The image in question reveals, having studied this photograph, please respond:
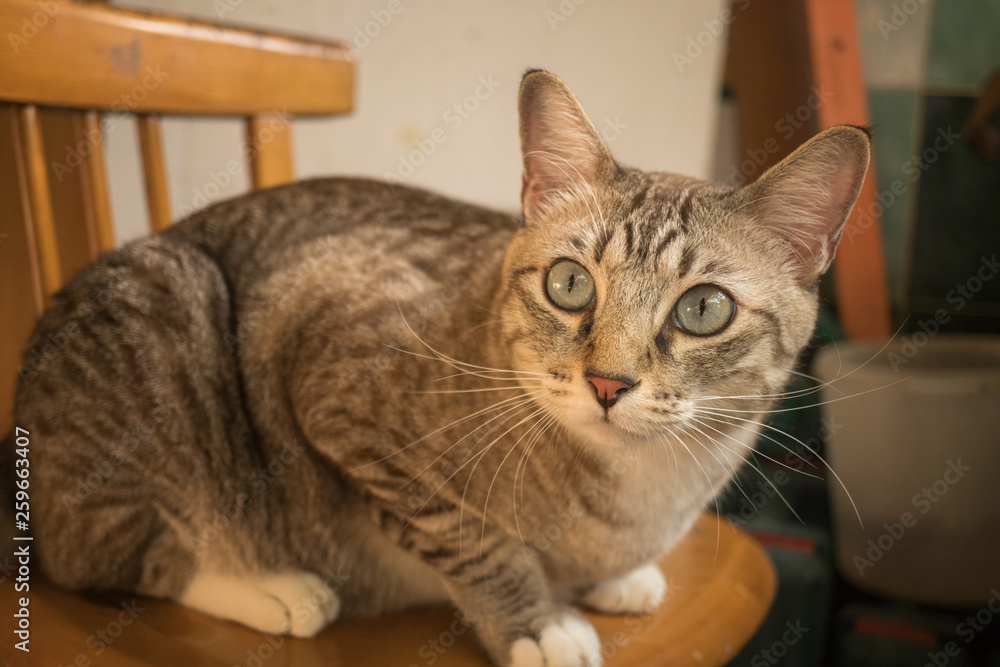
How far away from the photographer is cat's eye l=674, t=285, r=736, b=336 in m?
0.72

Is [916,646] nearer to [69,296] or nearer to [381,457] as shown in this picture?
[381,457]

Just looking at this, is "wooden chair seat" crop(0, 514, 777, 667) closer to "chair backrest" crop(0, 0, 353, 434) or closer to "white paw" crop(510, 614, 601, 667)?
"white paw" crop(510, 614, 601, 667)

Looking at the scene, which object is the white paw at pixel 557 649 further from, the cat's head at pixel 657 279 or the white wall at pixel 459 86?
the white wall at pixel 459 86

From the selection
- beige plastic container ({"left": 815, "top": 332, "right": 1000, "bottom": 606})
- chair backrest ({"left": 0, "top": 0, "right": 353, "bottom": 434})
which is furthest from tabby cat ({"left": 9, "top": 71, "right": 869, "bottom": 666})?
beige plastic container ({"left": 815, "top": 332, "right": 1000, "bottom": 606})

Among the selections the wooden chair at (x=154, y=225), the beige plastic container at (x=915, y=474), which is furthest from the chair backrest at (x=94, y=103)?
the beige plastic container at (x=915, y=474)

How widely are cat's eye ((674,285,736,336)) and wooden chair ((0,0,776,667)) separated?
393 millimetres

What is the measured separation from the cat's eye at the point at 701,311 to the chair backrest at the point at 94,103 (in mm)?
755

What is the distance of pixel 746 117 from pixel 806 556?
108 cm

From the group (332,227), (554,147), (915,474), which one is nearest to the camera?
(554,147)

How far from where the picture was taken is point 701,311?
2.38 feet

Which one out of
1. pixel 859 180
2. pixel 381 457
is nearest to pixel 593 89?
pixel 859 180

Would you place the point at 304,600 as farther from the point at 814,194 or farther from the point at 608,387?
the point at 814,194

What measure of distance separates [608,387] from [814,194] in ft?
0.95

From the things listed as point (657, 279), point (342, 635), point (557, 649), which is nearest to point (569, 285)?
point (657, 279)
